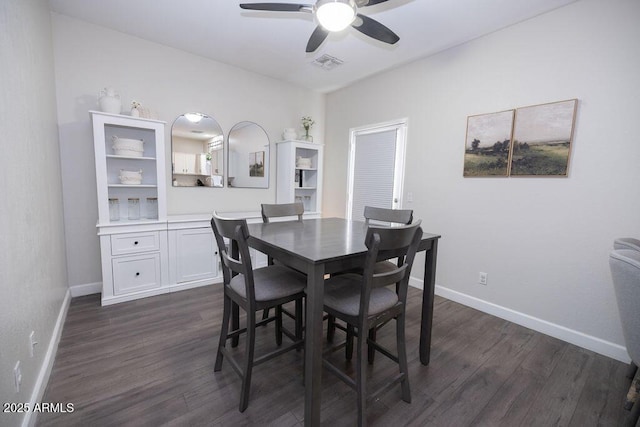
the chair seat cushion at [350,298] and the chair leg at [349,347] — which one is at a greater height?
the chair seat cushion at [350,298]

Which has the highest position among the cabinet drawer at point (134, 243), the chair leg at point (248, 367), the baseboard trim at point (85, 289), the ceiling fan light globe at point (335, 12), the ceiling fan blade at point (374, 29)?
the ceiling fan blade at point (374, 29)

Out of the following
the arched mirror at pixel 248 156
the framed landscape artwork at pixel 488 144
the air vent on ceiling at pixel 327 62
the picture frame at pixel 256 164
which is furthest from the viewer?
the picture frame at pixel 256 164

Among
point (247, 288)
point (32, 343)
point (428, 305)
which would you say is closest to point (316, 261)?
point (247, 288)

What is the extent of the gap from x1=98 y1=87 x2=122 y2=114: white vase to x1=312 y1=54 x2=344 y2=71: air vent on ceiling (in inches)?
86.9

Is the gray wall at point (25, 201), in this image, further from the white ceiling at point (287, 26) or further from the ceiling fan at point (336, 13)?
the ceiling fan at point (336, 13)

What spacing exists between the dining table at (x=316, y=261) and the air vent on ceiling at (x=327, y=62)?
2.30 metres

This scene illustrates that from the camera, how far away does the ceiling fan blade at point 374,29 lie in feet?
6.13

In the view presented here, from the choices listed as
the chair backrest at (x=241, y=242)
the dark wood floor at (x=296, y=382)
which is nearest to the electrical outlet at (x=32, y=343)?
the dark wood floor at (x=296, y=382)

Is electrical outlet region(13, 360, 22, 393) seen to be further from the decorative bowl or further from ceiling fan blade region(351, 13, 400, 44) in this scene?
ceiling fan blade region(351, 13, 400, 44)


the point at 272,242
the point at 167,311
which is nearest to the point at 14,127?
the point at 272,242

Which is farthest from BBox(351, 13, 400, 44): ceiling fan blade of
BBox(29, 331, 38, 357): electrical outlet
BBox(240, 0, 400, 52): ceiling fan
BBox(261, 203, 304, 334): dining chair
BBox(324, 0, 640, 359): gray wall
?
BBox(29, 331, 38, 357): electrical outlet

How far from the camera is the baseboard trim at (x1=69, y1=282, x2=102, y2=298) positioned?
2766 mm

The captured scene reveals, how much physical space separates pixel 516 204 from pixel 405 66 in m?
2.08

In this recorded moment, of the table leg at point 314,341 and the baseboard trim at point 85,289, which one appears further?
the baseboard trim at point 85,289
